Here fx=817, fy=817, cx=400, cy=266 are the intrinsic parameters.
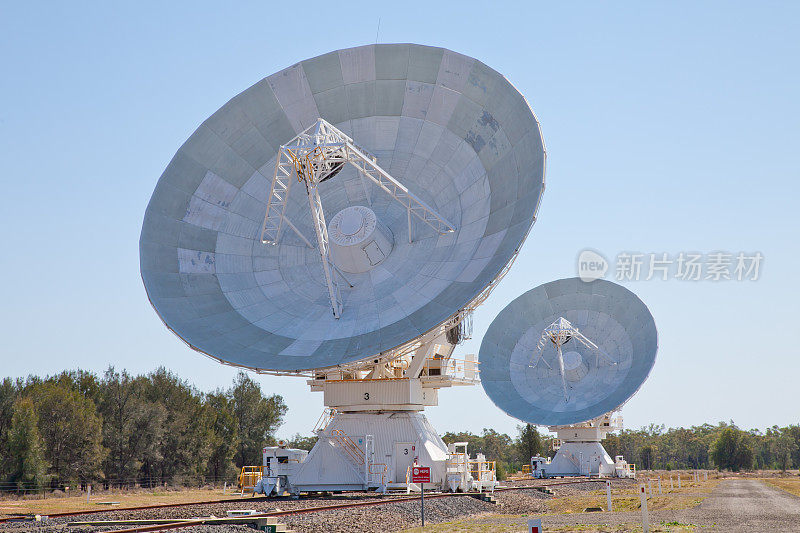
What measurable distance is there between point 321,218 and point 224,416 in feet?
151

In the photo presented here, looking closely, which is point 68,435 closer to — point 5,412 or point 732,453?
point 5,412

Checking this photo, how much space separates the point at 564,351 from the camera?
52812 millimetres

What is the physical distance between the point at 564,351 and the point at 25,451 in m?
32.8

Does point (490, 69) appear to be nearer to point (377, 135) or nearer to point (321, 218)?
point (377, 135)

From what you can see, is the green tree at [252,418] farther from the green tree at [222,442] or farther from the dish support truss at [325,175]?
the dish support truss at [325,175]

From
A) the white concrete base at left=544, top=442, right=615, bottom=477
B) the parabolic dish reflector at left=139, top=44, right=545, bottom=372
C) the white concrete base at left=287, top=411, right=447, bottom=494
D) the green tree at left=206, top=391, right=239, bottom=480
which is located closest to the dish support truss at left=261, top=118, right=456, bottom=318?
the parabolic dish reflector at left=139, top=44, right=545, bottom=372

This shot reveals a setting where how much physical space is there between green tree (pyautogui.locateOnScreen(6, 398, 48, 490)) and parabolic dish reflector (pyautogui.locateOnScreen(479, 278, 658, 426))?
87.6 ft

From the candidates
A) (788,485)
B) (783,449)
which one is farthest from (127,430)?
(783,449)

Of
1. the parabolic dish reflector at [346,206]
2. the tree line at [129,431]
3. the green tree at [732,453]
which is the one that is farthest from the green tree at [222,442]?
the green tree at [732,453]

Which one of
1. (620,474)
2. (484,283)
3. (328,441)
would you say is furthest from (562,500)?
(620,474)

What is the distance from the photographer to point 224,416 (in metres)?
68.0

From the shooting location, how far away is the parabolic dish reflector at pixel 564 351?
164 ft

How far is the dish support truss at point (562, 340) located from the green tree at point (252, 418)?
29150 millimetres

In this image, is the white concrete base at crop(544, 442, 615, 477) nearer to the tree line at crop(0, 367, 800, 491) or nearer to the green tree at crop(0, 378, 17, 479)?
the tree line at crop(0, 367, 800, 491)
